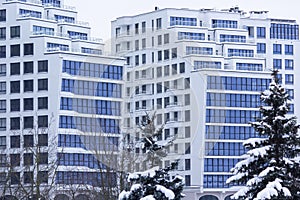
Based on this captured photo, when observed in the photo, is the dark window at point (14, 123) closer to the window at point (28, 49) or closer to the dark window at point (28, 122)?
the dark window at point (28, 122)

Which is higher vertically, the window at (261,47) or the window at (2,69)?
the window at (261,47)

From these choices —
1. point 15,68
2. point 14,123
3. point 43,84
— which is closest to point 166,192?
point 43,84

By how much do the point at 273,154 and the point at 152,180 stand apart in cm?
399

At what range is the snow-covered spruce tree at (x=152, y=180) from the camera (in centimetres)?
3009

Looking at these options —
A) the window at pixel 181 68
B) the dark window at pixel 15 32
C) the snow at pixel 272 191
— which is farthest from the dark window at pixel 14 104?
the snow at pixel 272 191

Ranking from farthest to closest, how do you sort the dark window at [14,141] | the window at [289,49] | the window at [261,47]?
the window at [289,49] → the window at [261,47] → the dark window at [14,141]

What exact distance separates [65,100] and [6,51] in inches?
312

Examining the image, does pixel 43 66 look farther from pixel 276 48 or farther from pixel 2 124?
pixel 276 48

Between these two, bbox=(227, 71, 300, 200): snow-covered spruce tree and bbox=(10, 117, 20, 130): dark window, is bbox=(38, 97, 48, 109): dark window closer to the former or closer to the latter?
bbox=(10, 117, 20, 130): dark window

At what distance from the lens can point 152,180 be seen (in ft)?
99.7

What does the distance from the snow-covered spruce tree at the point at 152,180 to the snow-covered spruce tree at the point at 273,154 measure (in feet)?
6.66

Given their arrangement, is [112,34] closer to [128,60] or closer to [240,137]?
[128,60]

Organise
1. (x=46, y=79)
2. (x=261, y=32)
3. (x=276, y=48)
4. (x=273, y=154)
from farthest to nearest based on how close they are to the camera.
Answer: (x=276, y=48)
(x=261, y=32)
(x=46, y=79)
(x=273, y=154)

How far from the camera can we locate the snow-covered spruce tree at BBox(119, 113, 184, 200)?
1185 inches
